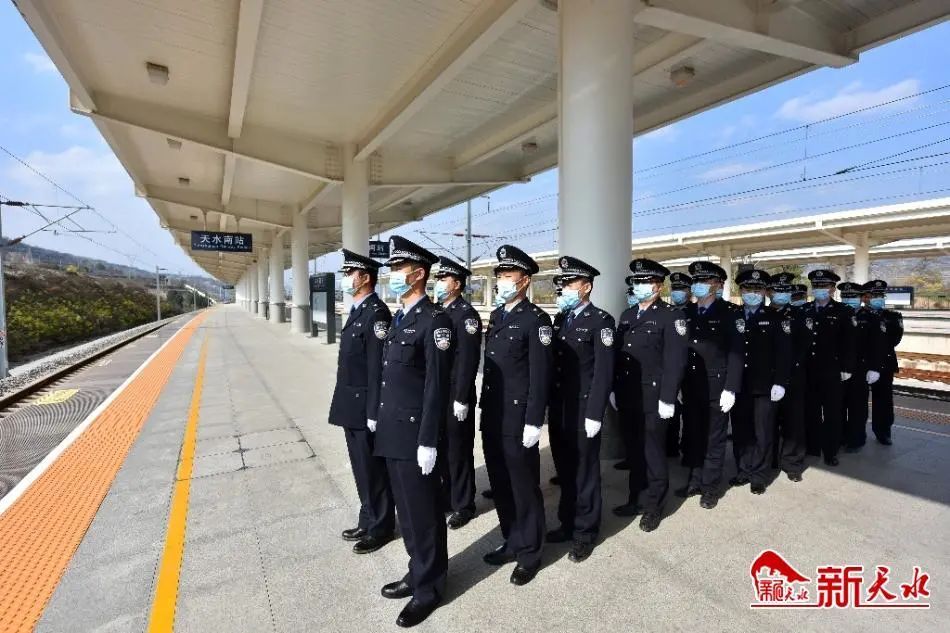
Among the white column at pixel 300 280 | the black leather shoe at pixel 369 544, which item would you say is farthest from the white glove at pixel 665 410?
the white column at pixel 300 280

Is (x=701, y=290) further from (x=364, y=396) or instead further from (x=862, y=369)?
(x=364, y=396)

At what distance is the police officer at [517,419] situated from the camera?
9.22 feet

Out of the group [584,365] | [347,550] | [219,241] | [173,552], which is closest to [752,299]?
[584,365]

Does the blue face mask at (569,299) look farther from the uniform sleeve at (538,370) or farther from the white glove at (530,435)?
the white glove at (530,435)

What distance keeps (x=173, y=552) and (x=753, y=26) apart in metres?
7.88

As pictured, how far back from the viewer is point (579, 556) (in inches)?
116

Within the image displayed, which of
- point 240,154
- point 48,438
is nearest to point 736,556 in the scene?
point 48,438

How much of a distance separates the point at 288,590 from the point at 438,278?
211cm

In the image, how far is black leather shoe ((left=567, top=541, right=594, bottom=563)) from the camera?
116 inches

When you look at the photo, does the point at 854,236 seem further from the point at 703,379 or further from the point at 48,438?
the point at 48,438

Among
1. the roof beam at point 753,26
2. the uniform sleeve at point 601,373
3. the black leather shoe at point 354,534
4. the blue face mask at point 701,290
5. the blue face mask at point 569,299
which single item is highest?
the roof beam at point 753,26

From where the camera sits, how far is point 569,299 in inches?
133

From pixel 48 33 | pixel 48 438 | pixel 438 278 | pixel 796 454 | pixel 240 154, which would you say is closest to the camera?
pixel 438 278

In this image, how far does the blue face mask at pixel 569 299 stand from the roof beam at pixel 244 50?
5472 millimetres
